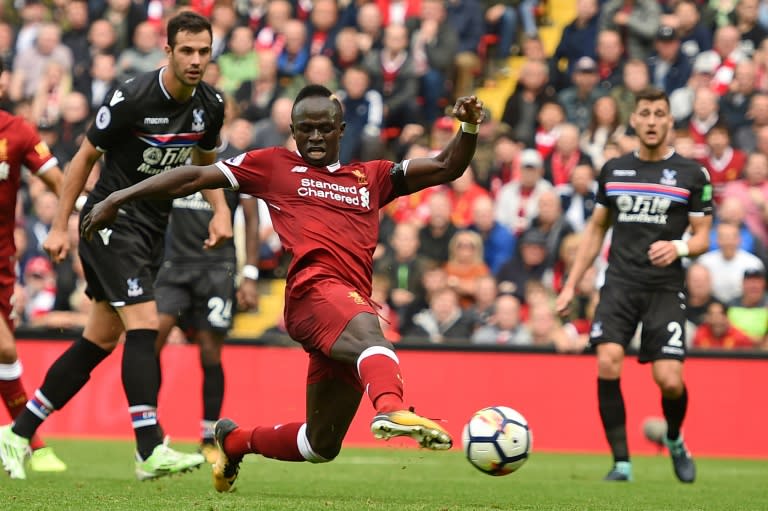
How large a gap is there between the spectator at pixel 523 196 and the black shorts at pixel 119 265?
7.74 metres

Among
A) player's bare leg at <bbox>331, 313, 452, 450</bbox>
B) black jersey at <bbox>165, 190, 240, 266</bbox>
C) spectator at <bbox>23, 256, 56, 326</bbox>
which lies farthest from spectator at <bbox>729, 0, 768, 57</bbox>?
player's bare leg at <bbox>331, 313, 452, 450</bbox>

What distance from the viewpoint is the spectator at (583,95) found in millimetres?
17125

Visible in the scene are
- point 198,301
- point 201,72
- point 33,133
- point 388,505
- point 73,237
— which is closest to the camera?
point 388,505

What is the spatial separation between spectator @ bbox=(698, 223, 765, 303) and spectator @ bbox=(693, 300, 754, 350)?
0.53 meters

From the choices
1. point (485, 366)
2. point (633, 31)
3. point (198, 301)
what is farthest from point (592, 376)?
point (633, 31)

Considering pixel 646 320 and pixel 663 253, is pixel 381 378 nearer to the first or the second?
pixel 663 253

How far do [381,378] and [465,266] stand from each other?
29.3 feet

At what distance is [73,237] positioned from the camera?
1528 cm

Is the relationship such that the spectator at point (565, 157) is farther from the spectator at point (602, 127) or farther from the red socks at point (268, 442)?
the red socks at point (268, 442)

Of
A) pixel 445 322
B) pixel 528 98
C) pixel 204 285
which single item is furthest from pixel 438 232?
pixel 204 285

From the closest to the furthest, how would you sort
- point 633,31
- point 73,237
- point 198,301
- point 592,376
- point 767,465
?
1. point 198,301
2. point 767,465
3. point 592,376
4. point 73,237
5. point 633,31

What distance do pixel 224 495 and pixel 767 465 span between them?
6.21 metres

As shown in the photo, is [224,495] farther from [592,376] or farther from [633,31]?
[633,31]

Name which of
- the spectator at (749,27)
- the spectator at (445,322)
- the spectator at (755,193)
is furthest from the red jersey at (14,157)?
the spectator at (749,27)
